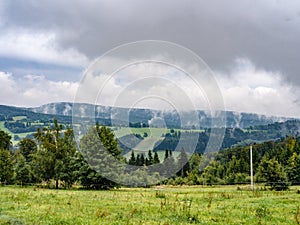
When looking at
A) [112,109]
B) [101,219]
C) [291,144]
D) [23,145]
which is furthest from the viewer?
[291,144]

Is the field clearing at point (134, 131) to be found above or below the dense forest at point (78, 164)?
above

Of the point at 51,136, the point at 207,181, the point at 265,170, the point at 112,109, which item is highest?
the point at 112,109

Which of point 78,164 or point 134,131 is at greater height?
point 134,131

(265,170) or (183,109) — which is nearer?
(183,109)

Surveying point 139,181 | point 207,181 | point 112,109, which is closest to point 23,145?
point 139,181

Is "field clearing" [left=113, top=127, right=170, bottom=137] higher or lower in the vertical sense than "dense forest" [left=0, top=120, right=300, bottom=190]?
higher

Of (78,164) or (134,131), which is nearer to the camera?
(134,131)

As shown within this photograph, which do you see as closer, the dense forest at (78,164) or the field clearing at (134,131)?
the field clearing at (134,131)

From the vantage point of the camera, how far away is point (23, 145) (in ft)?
292

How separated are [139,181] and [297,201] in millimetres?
36984

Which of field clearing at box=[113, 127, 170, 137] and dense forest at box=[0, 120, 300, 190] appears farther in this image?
dense forest at box=[0, 120, 300, 190]

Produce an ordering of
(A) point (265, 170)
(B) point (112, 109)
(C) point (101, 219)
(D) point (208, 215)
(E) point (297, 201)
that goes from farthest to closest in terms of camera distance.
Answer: (A) point (265, 170) → (B) point (112, 109) → (E) point (297, 201) → (D) point (208, 215) → (C) point (101, 219)

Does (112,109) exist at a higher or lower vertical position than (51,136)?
higher

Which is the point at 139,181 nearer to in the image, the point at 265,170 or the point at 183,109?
the point at 265,170
